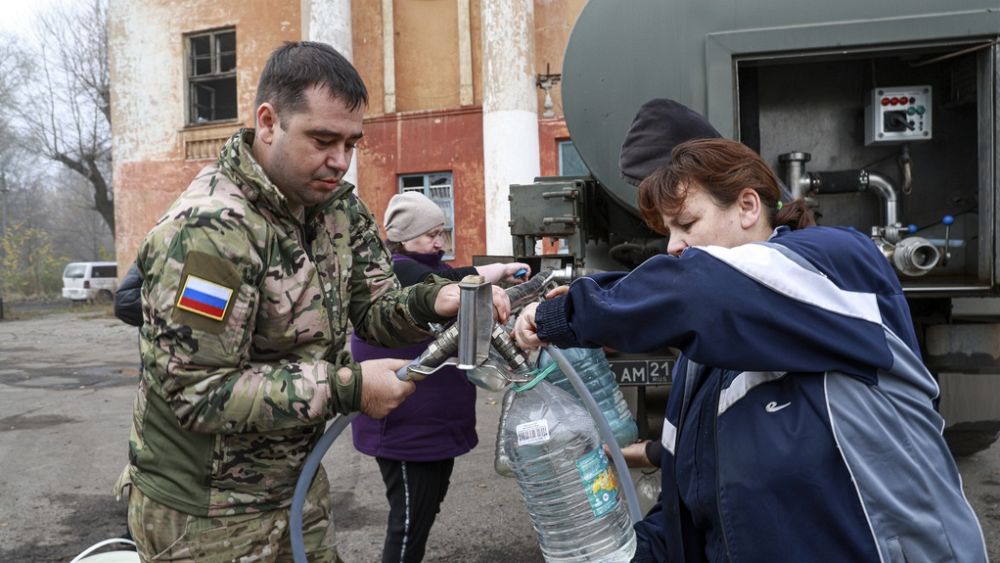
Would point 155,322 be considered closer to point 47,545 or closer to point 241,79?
point 47,545

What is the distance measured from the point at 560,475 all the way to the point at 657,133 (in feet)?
3.97

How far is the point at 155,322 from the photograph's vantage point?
1775 millimetres

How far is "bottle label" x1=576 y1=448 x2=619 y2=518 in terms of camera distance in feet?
7.01

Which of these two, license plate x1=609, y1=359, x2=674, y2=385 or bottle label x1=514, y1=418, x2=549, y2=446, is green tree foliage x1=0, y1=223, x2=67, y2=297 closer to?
license plate x1=609, y1=359, x2=674, y2=385

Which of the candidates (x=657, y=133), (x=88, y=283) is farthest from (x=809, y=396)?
(x=88, y=283)

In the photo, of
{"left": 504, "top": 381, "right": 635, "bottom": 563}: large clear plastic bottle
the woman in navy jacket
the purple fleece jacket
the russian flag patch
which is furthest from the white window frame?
the woman in navy jacket


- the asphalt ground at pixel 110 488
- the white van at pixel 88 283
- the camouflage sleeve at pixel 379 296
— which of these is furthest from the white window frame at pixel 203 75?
the camouflage sleeve at pixel 379 296

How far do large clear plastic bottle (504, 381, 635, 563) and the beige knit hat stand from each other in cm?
124

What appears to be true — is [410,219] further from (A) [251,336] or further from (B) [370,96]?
(B) [370,96]

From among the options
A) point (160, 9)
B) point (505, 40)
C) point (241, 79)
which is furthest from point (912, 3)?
point (160, 9)

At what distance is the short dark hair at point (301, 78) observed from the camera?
6.27 ft

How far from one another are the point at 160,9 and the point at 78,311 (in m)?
11.6

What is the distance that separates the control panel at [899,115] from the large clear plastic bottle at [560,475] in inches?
98.4

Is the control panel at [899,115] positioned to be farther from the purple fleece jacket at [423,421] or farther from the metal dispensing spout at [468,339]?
the metal dispensing spout at [468,339]
